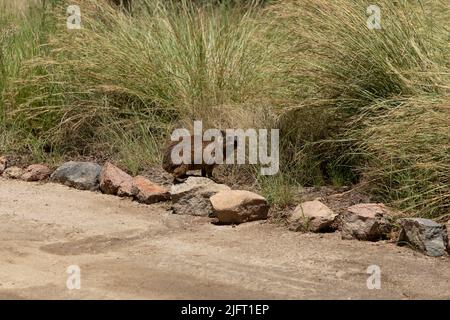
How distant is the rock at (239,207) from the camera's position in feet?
19.6

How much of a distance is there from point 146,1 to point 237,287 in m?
4.55

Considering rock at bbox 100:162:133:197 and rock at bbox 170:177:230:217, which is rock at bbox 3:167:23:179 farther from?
rock at bbox 170:177:230:217

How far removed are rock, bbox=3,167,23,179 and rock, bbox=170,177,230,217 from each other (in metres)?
1.52

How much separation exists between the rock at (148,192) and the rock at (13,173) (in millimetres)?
1112

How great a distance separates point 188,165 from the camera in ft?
22.0

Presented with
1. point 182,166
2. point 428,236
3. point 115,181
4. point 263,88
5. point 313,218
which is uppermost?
point 263,88

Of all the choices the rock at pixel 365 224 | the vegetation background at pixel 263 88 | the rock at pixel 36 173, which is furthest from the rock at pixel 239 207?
the rock at pixel 36 173

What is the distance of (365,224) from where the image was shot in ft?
18.3

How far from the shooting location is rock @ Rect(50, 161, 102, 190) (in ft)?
22.9

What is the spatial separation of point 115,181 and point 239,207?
1188mm

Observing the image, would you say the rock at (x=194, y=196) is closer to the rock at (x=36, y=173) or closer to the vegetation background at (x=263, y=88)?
the vegetation background at (x=263, y=88)

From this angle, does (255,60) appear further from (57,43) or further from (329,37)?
(57,43)

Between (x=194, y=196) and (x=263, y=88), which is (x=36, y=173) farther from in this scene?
(x=263, y=88)

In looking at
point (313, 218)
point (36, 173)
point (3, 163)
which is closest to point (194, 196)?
point (313, 218)
